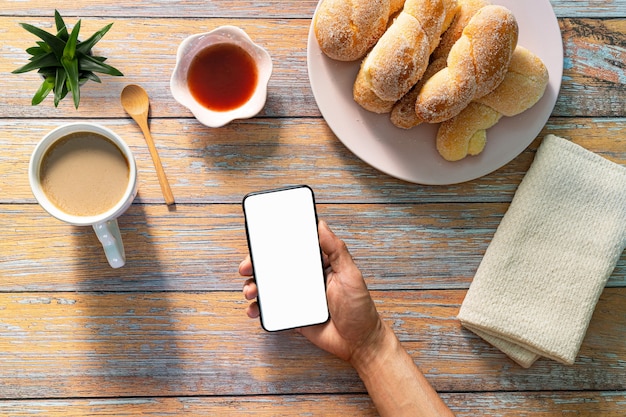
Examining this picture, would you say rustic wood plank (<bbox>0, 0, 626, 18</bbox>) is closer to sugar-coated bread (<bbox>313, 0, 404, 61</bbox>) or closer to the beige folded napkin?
sugar-coated bread (<bbox>313, 0, 404, 61</bbox>)

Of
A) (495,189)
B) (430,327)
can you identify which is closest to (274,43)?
(495,189)

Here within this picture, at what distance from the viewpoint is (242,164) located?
104 centimetres

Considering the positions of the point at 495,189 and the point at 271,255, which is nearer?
the point at 271,255

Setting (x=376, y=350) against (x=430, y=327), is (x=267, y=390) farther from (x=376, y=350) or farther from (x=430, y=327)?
(x=430, y=327)

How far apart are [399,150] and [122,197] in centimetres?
52

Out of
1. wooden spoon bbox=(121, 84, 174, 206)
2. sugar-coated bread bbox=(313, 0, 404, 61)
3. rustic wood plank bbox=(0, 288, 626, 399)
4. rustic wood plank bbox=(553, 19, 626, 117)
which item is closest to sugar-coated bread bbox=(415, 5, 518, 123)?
sugar-coated bread bbox=(313, 0, 404, 61)

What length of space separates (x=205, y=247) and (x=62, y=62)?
422mm

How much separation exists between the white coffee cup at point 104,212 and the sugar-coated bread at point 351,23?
40cm

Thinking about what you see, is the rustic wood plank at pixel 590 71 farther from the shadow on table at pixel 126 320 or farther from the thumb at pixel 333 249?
the shadow on table at pixel 126 320

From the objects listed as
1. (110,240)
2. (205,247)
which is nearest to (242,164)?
(205,247)

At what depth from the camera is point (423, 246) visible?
105cm

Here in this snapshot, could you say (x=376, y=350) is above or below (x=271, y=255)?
below

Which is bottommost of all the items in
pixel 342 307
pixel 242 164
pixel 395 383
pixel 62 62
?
pixel 395 383

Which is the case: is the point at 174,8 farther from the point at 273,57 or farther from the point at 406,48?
the point at 406,48
